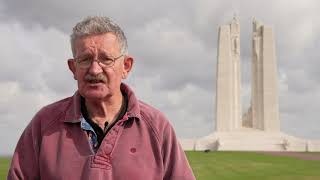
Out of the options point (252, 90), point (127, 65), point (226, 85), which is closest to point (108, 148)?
point (127, 65)

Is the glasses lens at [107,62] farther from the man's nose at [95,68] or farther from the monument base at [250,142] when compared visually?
the monument base at [250,142]

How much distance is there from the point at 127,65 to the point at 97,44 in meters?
0.22

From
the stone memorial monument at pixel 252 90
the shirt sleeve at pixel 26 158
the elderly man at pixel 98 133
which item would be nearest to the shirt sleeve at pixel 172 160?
the elderly man at pixel 98 133

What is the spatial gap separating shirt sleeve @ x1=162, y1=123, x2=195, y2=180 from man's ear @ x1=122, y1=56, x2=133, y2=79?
34 centimetres

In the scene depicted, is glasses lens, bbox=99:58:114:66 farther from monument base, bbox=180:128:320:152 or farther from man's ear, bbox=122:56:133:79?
monument base, bbox=180:128:320:152

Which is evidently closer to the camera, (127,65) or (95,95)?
(95,95)

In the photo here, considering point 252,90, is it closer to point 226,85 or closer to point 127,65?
point 226,85

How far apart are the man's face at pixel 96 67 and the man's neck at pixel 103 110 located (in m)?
0.05

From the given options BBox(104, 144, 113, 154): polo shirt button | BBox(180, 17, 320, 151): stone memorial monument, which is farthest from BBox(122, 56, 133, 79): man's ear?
BBox(180, 17, 320, 151): stone memorial monument

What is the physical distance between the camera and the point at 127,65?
104 inches

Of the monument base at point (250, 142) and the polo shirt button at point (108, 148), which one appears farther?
the monument base at point (250, 142)

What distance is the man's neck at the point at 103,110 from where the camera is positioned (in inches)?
101

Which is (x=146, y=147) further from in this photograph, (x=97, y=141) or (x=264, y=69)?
(x=264, y=69)

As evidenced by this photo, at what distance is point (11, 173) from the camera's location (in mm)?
2451
